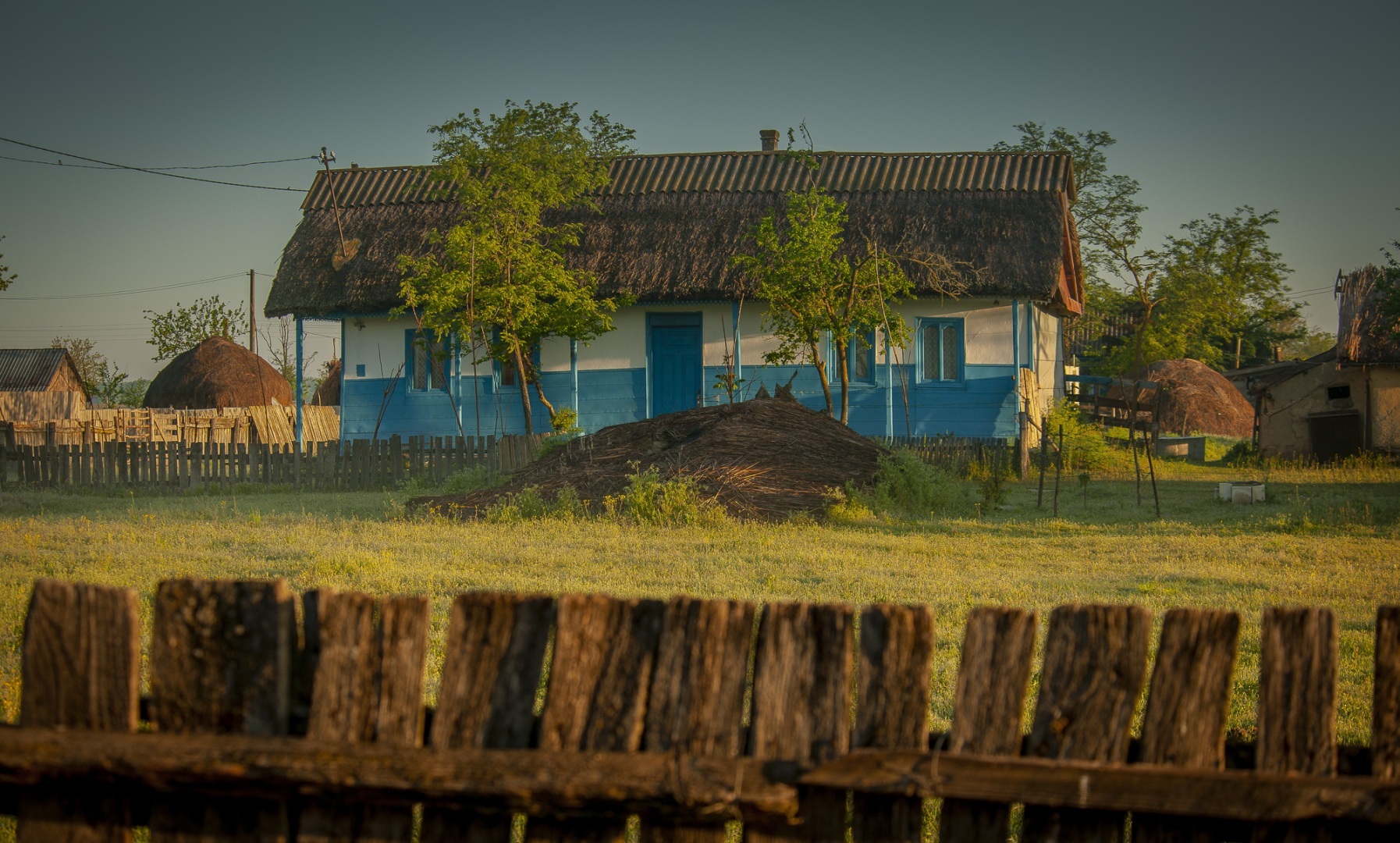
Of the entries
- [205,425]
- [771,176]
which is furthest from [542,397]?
[205,425]

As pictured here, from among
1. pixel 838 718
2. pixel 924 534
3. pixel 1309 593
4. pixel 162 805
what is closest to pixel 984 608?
pixel 838 718

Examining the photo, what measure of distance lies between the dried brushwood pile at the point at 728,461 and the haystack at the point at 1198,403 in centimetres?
1893

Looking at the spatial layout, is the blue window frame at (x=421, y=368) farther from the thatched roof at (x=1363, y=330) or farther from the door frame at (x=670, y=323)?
the thatched roof at (x=1363, y=330)

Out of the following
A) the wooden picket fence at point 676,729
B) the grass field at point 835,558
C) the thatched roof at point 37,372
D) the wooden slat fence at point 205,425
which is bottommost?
the grass field at point 835,558

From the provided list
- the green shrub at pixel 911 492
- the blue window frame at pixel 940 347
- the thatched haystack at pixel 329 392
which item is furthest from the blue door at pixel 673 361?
the thatched haystack at pixel 329 392

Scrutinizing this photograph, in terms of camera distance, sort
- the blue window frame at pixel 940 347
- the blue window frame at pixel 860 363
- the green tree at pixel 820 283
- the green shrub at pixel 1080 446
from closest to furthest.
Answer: the green tree at pixel 820 283, the green shrub at pixel 1080 446, the blue window frame at pixel 940 347, the blue window frame at pixel 860 363

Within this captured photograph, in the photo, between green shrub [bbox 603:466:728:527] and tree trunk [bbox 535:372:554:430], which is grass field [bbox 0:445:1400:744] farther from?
tree trunk [bbox 535:372:554:430]

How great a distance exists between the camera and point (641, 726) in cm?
221

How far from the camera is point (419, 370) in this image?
71.2ft

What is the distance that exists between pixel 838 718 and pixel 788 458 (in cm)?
1106

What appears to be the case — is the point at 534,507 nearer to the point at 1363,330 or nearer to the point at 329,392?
the point at 1363,330

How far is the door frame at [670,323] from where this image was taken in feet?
68.5

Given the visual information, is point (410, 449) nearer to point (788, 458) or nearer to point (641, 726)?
point (788, 458)

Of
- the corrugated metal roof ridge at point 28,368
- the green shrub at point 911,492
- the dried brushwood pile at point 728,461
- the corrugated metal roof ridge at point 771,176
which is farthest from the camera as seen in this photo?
the corrugated metal roof ridge at point 28,368
